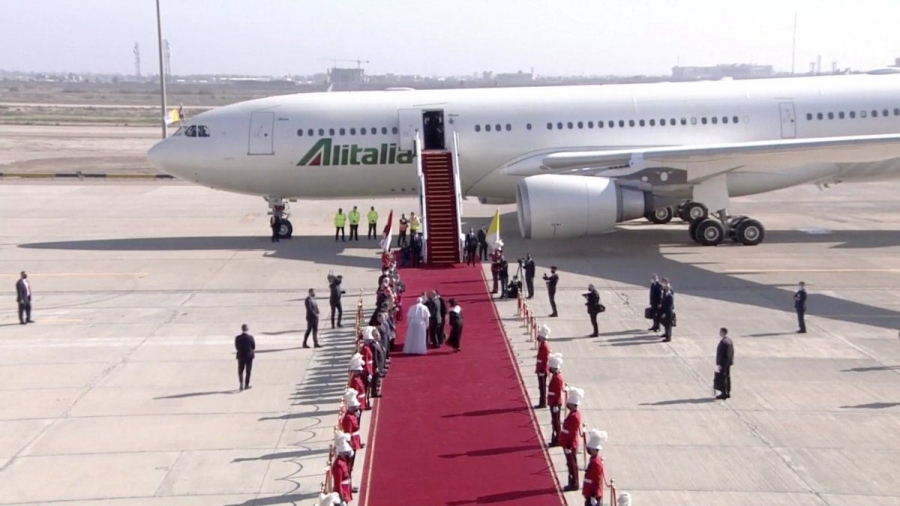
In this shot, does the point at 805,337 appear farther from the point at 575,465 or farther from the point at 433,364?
the point at 575,465

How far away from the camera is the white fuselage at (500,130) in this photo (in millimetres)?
29375

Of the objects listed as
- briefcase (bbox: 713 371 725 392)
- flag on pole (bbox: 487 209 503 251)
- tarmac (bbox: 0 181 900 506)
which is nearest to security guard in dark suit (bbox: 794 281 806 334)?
tarmac (bbox: 0 181 900 506)

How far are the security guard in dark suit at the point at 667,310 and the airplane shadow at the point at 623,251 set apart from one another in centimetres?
380

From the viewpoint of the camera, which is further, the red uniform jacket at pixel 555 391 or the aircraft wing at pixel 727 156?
the aircraft wing at pixel 727 156

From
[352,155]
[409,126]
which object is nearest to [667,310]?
[409,126]

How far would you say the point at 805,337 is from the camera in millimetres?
18828

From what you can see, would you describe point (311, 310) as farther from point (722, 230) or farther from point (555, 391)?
point (722, 230)

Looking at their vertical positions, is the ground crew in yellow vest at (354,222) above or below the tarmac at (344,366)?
above

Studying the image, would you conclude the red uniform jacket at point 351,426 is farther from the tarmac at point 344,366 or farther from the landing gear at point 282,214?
the landing gear at point 282,214

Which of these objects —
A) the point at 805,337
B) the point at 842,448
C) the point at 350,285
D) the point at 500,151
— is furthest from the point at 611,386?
the point at 500,151

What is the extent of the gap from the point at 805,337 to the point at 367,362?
8.78 metres

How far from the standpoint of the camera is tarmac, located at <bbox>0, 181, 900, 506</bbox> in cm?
1234

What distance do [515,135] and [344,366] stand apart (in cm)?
1369

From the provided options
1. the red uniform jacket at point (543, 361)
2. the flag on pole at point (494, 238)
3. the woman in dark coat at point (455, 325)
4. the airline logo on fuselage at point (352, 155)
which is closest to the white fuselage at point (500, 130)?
the airline logo on fuselage at point (352, 155)
